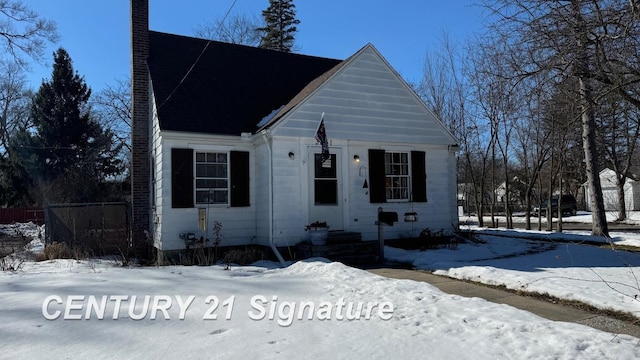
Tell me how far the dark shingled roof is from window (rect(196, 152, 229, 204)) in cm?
72

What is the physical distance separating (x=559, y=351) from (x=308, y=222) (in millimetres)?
7390

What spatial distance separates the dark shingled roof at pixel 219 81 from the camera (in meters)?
11.2

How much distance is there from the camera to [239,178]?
11.3 metres

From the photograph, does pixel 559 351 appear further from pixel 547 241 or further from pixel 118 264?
pixel 547 241

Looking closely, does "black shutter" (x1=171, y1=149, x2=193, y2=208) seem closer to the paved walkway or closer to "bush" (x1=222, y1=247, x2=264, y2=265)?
"bush" (x1=222, y1=247, x2=264, y2=265)

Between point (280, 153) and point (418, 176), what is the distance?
4.19 meters

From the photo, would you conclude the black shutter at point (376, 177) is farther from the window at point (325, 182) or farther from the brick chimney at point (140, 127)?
the brick chimney at point (140, 127)

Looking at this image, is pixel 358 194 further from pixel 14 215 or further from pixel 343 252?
pixel 14 215

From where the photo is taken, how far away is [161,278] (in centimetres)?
697

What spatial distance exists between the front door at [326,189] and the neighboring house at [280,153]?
0.03m

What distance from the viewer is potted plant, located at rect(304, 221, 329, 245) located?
10336 mm

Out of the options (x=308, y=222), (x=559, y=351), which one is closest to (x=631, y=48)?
(x=559, y=351)

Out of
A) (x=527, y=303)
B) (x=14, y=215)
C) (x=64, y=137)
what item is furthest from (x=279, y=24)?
(x=527, y=303)

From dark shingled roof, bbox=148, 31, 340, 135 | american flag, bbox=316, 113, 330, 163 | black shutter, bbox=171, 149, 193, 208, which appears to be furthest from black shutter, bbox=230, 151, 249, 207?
american flag, bbox=316, 113, 330, 163
